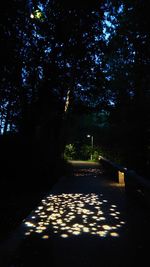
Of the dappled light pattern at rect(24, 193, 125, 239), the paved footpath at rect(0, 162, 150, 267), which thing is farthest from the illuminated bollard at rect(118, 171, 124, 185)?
the paved footpath at rect(0, 162, 150, 267)

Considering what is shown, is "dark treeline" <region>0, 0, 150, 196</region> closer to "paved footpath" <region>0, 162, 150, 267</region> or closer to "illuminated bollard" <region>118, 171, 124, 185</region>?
"illuminated bollard" <region>118, 171, 124, 185</region>

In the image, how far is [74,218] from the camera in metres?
8.06

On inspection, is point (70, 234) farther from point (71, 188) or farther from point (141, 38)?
point (141, 38)

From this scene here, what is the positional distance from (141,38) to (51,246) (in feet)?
32.9

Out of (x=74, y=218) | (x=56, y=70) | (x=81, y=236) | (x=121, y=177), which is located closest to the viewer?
(x=81, y=236)

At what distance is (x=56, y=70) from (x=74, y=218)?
15885mm

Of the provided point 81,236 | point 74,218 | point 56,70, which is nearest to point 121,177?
point 74,218

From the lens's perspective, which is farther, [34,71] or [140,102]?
[34,71]

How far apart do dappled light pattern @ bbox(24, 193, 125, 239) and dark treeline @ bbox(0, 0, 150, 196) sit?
9.59 feet

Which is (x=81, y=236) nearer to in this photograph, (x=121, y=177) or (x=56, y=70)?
(x=121, y=177)

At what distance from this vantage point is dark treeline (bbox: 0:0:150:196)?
1220 centimetres

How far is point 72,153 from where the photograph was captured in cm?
5219

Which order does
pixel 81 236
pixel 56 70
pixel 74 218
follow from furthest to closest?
pixel 56 70 → pixel 74 218 → pixel 81 236

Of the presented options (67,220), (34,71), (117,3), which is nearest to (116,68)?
(34,71)
